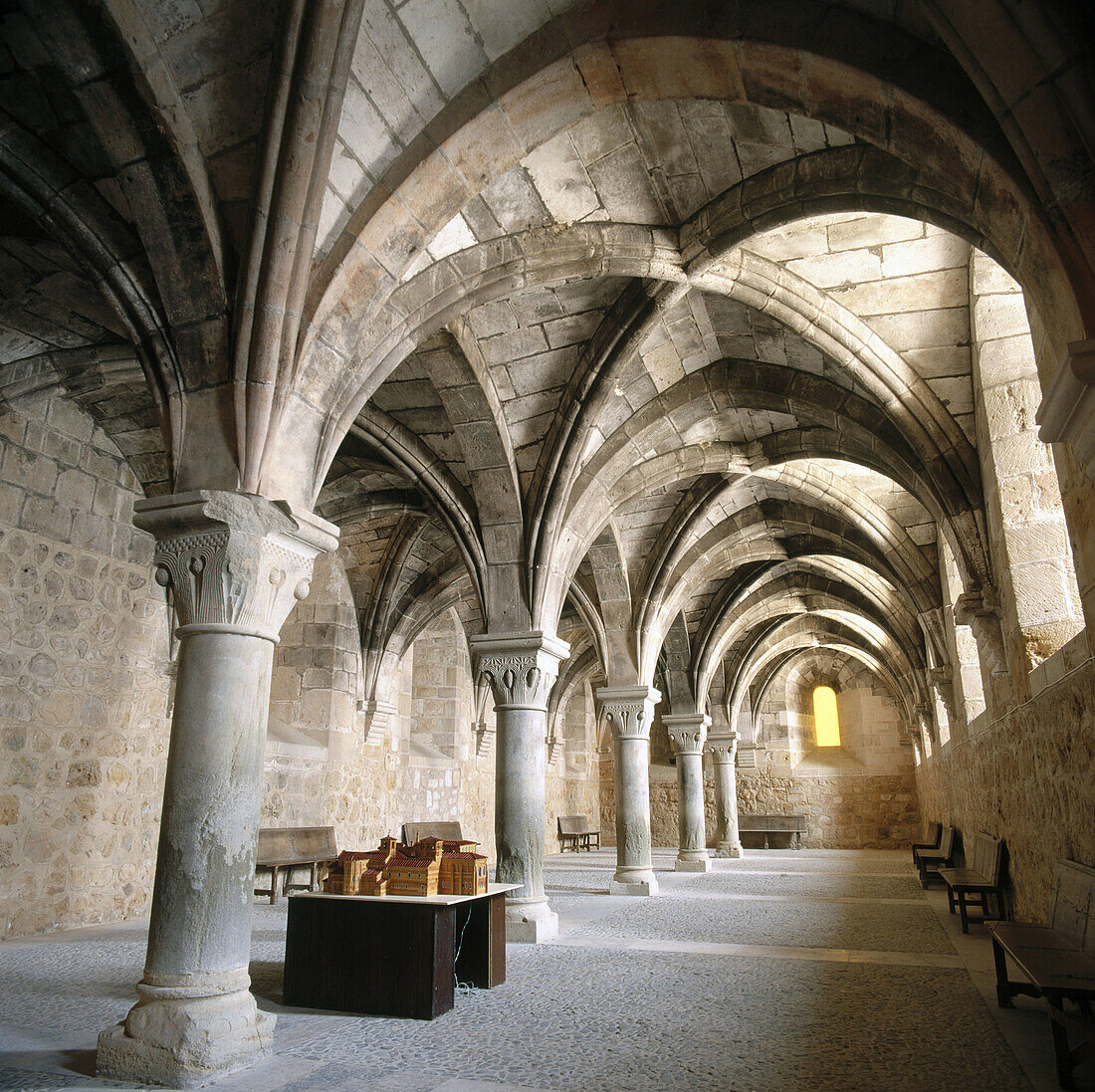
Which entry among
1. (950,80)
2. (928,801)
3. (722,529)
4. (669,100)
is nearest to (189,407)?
(669,100)

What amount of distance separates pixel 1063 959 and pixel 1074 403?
2.18 meters

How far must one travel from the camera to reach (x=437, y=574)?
37.4 ft

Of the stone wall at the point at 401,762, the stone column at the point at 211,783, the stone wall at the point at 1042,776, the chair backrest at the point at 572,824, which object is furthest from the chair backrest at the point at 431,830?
the stone column at the point at 211,783

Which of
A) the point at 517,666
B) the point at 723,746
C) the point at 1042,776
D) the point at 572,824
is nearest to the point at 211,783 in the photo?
the point at 517,666

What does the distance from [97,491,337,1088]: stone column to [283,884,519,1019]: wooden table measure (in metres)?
0.77

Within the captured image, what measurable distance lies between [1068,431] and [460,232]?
3.58 metres

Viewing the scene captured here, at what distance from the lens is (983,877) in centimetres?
655

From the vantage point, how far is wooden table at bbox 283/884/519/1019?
12.8 feet

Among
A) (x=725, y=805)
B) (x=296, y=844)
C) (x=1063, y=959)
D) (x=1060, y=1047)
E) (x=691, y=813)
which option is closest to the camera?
(x=1060, y=1047)

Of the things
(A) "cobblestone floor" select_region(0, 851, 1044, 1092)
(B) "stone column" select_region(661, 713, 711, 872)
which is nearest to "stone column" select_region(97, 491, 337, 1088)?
(A) "cobblestone floor" select_region(0, 851, 1044, 1092)

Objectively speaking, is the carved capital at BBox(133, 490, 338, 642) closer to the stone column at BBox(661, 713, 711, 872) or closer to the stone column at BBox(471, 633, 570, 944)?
the stone column at BBox(471, 633, 570, 944)

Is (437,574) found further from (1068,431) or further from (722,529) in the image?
(1068,431)

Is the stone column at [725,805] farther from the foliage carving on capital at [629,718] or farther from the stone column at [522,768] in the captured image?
the stone column at [522,768]

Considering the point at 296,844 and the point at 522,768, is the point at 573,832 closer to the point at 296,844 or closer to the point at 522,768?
the point at 296,844
